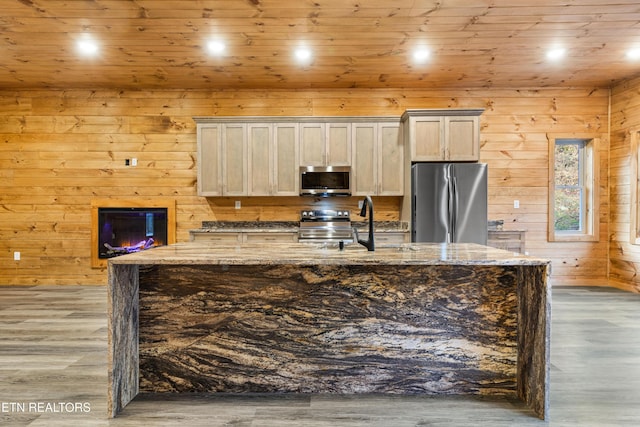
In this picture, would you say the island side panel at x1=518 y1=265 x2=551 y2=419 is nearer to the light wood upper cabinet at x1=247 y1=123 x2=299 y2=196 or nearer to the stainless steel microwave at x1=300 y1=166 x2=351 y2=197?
the stainless steel microwave at x1=300 y1=166 x2=351 y2=197

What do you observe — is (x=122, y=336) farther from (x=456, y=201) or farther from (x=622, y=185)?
(x=622, y=185)

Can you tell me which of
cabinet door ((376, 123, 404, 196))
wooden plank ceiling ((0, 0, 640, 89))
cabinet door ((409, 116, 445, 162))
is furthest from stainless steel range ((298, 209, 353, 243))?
wooden plank ceiling ((0, 0, 640, 89))

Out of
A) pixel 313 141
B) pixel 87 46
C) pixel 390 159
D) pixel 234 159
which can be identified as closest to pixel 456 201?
pixel 390 159

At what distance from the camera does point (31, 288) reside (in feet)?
18.5

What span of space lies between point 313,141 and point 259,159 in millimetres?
745

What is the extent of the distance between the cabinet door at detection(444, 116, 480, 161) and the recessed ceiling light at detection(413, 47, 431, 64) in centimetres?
80

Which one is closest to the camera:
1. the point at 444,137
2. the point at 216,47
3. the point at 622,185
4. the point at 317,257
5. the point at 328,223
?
the point at 317,257

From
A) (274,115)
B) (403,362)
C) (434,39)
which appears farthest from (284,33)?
(403,362)

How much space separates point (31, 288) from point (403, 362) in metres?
5.42

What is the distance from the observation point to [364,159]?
17.9 ft

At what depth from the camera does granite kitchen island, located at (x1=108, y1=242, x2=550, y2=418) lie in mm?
2434

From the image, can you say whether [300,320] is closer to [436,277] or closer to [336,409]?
[336,409]

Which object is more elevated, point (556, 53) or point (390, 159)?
point (556, 53)

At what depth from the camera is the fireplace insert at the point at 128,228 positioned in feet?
19.1
